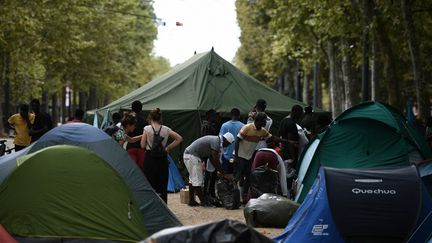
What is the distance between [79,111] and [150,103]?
7.64 metres

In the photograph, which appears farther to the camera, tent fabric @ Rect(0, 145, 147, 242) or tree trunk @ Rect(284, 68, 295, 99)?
tree trunk @ Rect(284, 68, 295, 99)

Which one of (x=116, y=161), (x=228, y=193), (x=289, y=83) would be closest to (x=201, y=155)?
(x=228, y=193)

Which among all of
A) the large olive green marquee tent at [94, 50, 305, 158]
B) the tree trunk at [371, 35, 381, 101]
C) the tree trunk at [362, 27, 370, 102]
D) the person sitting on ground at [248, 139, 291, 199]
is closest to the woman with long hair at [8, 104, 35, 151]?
the person sitting on ground at [248, 139, 291, 199]

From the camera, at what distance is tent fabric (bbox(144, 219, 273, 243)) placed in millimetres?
6223

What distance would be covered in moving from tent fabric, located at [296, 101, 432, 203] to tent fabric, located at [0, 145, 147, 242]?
5.61 meters

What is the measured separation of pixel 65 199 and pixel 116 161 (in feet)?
7.89

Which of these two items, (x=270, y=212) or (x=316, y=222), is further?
(x=270, y=212)

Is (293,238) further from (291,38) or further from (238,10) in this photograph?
(238,10)

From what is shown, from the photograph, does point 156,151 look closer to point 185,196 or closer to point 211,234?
point 185,196

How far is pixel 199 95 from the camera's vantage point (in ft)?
80.8

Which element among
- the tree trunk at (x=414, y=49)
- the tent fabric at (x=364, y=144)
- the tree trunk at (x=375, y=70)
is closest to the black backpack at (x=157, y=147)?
the tent fabric at (x=364, y=144)

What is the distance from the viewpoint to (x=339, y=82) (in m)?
43.6

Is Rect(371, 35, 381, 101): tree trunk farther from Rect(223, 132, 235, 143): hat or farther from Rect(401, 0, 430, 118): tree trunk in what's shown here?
Rect(223, 132, 235, 143): hat

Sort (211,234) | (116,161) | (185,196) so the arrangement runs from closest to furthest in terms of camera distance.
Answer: (211,234) → (116,161) → (185,196)
